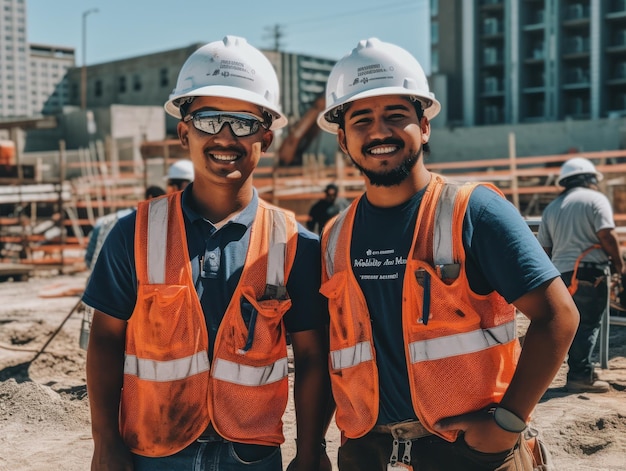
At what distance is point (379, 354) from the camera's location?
262 cm

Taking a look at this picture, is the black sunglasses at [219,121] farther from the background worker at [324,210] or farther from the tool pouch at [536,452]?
the background worker at [324,210]

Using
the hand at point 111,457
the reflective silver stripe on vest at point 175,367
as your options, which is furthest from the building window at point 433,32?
the hand at point 111,457

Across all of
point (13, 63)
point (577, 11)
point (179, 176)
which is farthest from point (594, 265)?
point (13, 63)

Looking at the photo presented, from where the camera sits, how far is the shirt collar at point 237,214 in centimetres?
271

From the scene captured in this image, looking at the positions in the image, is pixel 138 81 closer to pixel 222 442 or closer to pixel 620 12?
pixel 620 12

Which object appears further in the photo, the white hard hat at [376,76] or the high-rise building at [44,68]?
the high-rise building at [44,68]

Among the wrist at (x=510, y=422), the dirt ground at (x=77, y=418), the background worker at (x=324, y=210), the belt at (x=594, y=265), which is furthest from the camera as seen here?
the background worker at (x=324, y=210)

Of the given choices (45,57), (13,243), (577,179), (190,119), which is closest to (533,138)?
(13,243)

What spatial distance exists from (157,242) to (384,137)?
34.4 inches

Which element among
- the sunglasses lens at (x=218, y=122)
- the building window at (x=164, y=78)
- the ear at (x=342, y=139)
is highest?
the building window at (x=164, y=78)

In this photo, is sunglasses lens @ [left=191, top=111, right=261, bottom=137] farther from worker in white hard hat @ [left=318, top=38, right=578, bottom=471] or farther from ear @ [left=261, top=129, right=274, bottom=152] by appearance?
worker in white hard hat @ [left=318, top=38, right=578, bottom=471]

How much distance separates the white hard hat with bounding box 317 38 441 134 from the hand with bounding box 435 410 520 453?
115 cm

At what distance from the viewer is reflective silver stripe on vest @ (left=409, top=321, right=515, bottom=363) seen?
8.11 feet

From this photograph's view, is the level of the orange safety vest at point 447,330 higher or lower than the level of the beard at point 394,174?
lower
